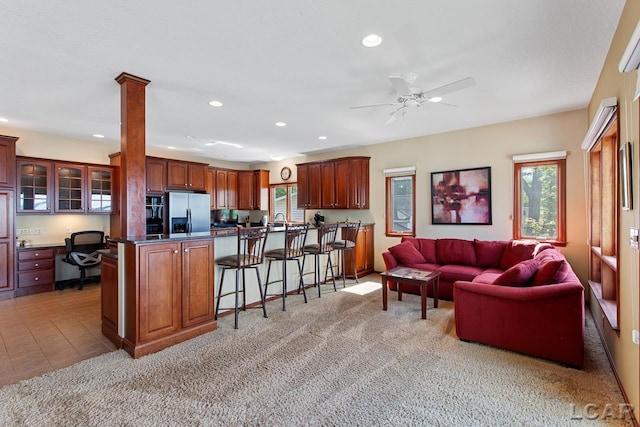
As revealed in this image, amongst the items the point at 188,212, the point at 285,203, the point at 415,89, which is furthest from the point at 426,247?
Answer: the point at 188,212

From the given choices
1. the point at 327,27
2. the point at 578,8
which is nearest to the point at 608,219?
the point at 578,8

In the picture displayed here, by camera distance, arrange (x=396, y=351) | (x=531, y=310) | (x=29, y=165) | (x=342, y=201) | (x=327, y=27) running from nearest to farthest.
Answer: (x=327, y=27), (x=531, y=310), (x=396, y=351), (x=29, y=165), (x=342, y=201)

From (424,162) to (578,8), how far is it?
11.6 ft

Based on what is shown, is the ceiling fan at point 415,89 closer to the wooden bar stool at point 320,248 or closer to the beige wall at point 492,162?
the beige wall at point 492,162

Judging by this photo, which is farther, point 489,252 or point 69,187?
point 69,187

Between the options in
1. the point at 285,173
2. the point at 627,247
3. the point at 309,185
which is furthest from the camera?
the point at 285,173

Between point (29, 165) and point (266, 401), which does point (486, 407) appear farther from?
point (29, 165)

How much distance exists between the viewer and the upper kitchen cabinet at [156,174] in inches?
243

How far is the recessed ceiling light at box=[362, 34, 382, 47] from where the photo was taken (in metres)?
2.43

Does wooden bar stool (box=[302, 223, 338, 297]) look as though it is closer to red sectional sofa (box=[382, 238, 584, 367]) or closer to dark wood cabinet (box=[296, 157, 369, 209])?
dark wood cabinet (box=[296, 157, 369, 209])

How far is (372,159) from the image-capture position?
6348mm

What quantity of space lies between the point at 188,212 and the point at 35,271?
253 cm

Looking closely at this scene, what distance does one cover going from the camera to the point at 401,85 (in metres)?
2.97

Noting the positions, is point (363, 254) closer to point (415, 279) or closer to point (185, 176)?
point (415, 279)
